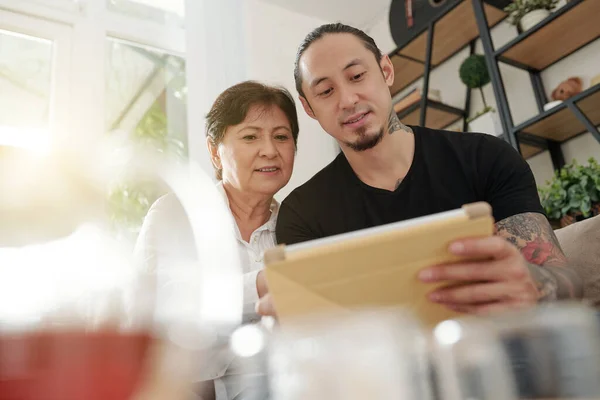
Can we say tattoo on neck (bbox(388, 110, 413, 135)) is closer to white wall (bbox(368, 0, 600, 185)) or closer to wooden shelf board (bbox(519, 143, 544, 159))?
wooden shelf board (bbox(519, 143, 544, 159))

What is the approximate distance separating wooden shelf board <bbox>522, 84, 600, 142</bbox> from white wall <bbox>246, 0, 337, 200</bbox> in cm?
113

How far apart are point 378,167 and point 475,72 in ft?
4.24

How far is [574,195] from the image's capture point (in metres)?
1.75

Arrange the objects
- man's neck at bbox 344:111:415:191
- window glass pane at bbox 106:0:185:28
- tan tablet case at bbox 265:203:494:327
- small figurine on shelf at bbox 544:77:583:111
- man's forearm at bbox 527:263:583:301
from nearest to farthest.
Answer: tan tablet case at bbox 265:203:494:327
man's forearm at bbox 527:263:583:301
man's neck at bbox 344:111:415:191
small figurine on shelf at bbox 544:77:583:111
window glass pane at bbox 106:0:185:28

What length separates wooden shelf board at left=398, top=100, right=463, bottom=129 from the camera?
8.22 feet

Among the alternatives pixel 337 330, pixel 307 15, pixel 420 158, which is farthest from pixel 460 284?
Answer: pixel 307 15

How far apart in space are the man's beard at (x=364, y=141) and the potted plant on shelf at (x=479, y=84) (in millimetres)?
1071

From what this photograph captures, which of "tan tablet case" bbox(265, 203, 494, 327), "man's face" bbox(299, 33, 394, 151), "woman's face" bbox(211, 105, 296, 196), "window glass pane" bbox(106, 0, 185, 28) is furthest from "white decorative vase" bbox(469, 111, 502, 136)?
"tan tablet case" bbox(265, 203, 494, 327)

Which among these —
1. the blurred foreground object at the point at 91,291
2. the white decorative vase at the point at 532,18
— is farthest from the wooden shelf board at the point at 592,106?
the blurred foreground object at the point at 91,291

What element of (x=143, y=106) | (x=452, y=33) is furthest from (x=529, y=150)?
(x=143, y=106)

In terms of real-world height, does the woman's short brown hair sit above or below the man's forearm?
above

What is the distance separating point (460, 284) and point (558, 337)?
29 cm

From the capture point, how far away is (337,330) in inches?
11.2

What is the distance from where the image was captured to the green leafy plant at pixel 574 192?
5.65 feet
